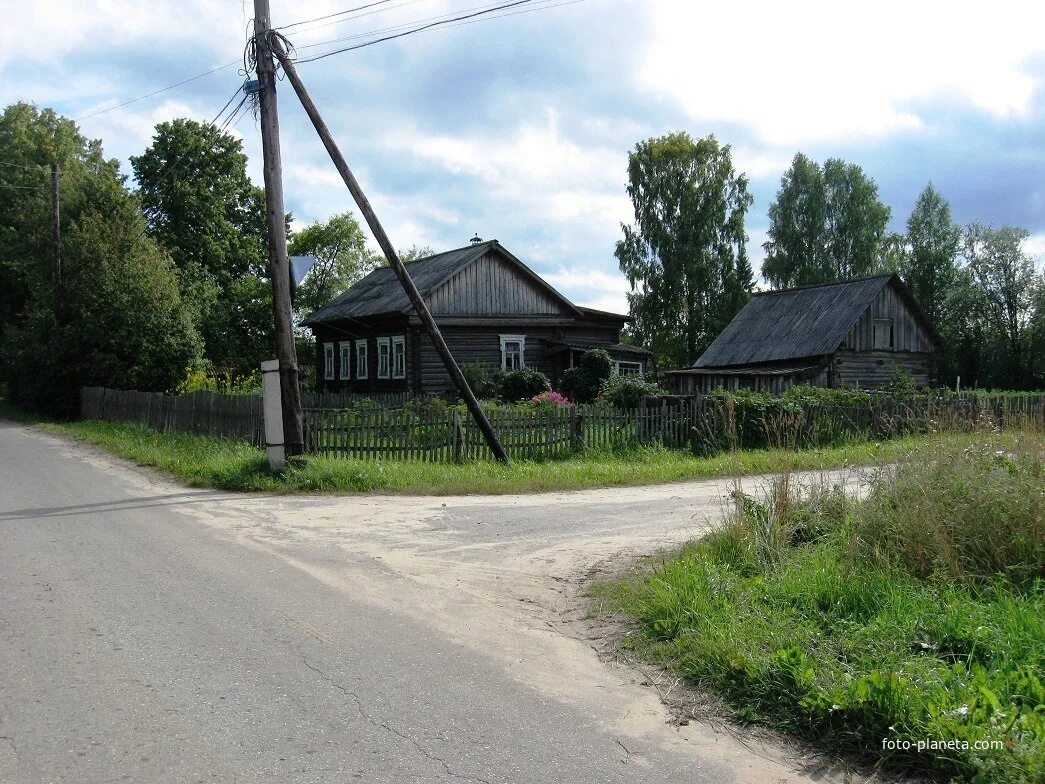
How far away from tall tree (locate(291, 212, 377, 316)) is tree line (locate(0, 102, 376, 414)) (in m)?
0.11

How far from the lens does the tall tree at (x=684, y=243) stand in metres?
51.2

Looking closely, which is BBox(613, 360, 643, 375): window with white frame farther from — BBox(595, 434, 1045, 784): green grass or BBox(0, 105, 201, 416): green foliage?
BBox(595, 434, 1045, 784): green grass

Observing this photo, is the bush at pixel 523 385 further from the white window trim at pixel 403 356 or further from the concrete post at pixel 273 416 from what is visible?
the concrete post at pixel 273 416

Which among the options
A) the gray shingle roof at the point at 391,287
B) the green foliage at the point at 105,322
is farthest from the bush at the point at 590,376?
the green foliage at the point at 105,322

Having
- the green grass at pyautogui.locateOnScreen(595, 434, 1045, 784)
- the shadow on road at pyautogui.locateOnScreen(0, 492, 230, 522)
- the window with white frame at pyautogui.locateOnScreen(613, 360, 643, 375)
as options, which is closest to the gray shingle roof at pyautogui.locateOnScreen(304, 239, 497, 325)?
the window with white frame at pyautogui.locateOnScreen(613, 360, 643, 375)

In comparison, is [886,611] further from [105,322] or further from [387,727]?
[105,322]

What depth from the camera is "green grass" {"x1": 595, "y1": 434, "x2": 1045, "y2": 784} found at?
163 inches

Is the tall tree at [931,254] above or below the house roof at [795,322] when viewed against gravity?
above

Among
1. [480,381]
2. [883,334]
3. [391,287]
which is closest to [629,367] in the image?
[480,381]

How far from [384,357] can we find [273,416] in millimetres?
20788

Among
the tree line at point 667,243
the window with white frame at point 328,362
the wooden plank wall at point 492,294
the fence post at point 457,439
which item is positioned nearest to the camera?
the fence post at point 457,439

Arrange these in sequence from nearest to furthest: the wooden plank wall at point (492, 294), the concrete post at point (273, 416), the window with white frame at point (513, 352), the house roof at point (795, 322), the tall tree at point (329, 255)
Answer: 1. the concrete post at point (273, 416)
2. the wooden plank wall at point (492, 294)
3. the window with white frame at point (513, 352)
4. the house roof at point (795, 322)
5. the tall tree at point (329, 255)

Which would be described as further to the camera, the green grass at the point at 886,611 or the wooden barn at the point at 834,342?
the wooden barn at the point at 834,342

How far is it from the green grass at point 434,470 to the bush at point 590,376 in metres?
12.3
